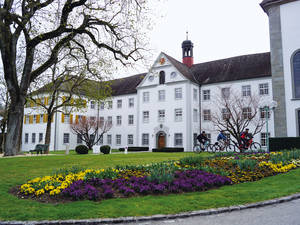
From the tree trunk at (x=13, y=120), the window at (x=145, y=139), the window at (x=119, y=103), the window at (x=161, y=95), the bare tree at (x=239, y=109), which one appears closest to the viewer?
the tree trunk at (x=13, y=120)

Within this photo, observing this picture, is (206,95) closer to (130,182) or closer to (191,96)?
(191,96)

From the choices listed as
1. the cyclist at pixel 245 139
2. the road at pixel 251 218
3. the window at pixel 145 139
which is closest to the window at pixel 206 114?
the window at pixel 145 139

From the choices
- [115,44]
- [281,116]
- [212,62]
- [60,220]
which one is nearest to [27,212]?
[60,220]

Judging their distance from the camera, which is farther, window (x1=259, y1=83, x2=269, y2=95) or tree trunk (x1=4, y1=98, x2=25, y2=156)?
window (x1=259, y1=83, x2=269, y2=95)

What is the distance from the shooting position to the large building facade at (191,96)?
76.9 feet

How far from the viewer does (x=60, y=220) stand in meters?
4.65

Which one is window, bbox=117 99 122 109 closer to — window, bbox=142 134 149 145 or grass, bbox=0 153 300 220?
window, bbox=142 134 149 145

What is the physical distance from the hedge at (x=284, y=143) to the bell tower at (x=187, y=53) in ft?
81.1

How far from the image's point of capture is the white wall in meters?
22.7

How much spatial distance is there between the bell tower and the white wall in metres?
18.7

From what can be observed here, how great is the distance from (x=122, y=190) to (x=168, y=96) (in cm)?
3029

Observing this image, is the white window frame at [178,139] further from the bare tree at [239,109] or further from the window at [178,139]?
the bare tree at [239,109]

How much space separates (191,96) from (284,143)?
17137 millimetres

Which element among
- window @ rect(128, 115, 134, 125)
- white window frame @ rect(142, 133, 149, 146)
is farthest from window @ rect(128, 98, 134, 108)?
white window frame @ rect(142, 133, 149, 146)
